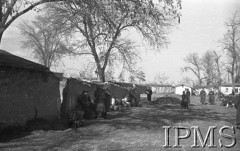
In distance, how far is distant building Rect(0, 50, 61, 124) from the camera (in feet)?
36.2

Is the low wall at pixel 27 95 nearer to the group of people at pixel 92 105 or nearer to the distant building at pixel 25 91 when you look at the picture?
the distant building at pixel 25 91

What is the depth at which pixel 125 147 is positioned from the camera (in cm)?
871

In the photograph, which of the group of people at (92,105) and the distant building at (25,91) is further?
the group of people at (92,105)

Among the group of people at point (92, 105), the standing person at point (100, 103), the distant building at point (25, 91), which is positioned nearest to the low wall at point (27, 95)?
the distant building at point (25, 91)

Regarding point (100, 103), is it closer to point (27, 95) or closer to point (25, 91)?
point (27, 95)

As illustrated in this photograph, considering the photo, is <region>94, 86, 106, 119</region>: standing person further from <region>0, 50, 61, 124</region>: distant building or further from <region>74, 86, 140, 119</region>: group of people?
<region>0, 50, 61, 124</region>: distant building

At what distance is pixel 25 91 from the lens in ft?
40.4

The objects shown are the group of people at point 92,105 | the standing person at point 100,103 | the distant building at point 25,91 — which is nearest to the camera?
the distant building at point 25,91

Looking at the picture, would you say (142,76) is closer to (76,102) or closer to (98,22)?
(76,102)

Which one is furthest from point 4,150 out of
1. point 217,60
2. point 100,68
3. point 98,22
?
point 217,60

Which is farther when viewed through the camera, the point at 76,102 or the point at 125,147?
the point at 76,102

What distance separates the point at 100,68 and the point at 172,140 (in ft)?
70.9

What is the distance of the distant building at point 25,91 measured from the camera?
11.0 metres

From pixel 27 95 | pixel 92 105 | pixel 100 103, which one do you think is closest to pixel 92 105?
pixel 92 105
